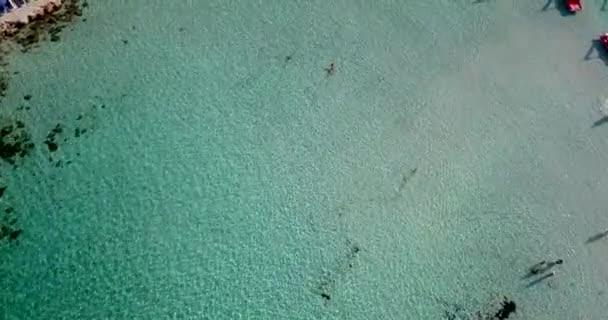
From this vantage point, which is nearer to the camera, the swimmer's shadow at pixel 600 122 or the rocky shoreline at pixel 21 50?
the rocky shoreline at pixel 21 50

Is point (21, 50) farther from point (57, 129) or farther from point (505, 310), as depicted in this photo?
point (505, 310)

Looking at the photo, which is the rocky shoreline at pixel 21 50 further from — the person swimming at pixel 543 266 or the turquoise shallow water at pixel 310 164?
the person swimming at pixel 543 266

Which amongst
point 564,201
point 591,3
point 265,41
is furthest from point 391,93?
point 591,3

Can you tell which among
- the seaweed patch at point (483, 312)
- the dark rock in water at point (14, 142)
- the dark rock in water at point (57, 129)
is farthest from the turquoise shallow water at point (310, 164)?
the dark rock in water at point (14, 142)

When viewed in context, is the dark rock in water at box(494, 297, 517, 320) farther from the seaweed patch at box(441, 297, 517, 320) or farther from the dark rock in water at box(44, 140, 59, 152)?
the dark rock in water at box(44, 140, 59, 152)

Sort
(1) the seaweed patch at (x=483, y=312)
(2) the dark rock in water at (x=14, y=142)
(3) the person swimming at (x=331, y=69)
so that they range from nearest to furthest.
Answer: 1. (1) the seaweed patch at (x=483, y=312)
2. (2) the dark rock in water at (x=14, y=142)
3. (3) the person swimming at (x=331, y=69)

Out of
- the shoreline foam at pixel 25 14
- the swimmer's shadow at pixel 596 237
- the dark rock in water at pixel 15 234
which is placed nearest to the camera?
the dark rock in water at pixel 15 234

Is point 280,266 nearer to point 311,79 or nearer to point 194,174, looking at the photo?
point 194,174
